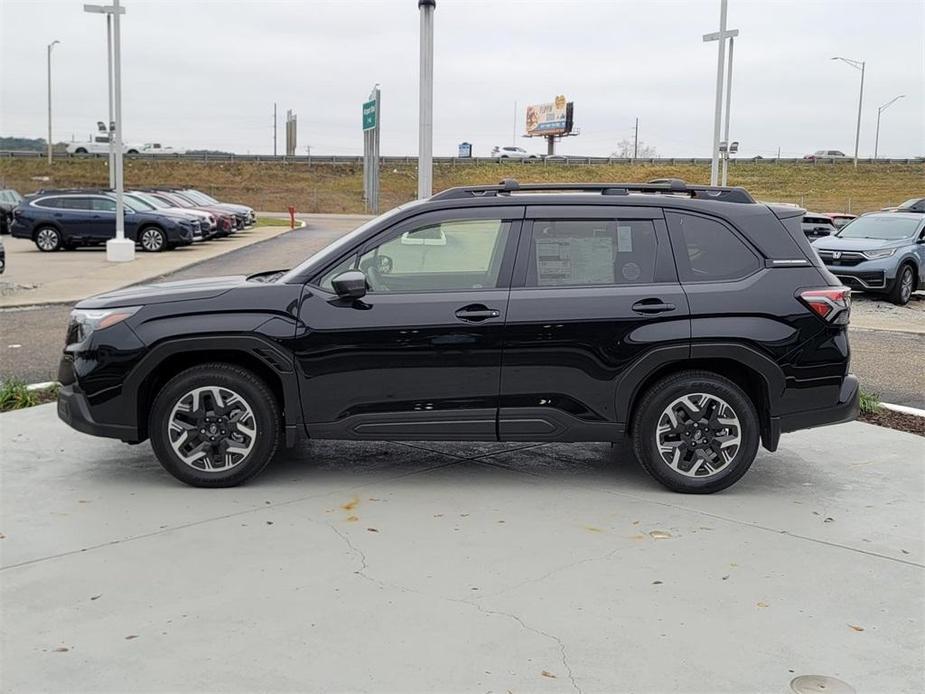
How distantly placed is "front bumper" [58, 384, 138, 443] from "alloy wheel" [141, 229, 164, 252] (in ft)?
68.8

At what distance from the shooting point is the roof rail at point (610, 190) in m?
6.04

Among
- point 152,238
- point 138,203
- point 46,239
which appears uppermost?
point 138,203

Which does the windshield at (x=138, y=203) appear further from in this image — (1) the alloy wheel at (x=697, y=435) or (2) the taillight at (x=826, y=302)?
(2) the taillight at (x=826, y=302)

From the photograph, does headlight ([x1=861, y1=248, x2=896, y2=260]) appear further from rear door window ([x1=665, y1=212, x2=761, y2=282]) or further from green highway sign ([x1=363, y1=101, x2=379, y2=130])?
green highway sign ([x1=363, y1=101, x2=379, y2=130])

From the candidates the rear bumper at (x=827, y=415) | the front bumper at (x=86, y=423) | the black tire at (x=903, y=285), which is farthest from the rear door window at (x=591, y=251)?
the black tire at (x=903, y=285)

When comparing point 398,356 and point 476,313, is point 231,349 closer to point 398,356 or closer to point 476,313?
point 398,356

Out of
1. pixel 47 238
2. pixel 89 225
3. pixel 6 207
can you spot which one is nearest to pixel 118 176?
pixel 89 225

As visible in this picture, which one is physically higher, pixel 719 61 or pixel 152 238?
pixel 719 61

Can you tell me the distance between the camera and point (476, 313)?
568 centimetres

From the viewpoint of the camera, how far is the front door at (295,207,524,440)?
223 inches

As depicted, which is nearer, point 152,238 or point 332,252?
point 332,252

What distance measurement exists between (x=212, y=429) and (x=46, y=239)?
22825 millimetres

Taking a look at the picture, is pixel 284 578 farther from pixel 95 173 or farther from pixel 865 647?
pixel 95 173

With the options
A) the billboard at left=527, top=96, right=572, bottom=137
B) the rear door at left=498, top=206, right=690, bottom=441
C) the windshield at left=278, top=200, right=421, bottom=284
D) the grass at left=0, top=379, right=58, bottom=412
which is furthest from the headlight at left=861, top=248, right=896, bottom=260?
the billboard at left=527, top=96, right=572, bottom=137
